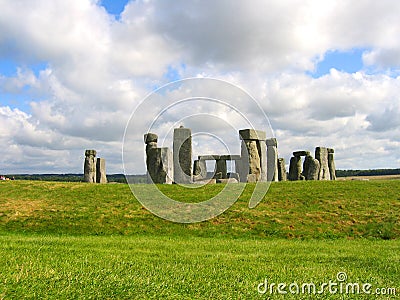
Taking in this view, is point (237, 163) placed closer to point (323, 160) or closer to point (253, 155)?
point (253, 155)

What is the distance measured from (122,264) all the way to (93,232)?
320 inches

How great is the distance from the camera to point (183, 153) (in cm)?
2988

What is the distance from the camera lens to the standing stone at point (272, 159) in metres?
33.4

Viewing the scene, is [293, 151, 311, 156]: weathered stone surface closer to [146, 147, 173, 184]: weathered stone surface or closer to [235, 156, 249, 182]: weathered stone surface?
[235, 156, 249, 182]: weathered stone surface

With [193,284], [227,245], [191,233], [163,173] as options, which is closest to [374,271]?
[193,284]

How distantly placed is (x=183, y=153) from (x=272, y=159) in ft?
27.0

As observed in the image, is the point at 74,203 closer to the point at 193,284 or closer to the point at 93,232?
the point at 93,232

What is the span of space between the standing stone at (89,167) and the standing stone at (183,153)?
9018 mm

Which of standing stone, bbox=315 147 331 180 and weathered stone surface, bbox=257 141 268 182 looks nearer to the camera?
weathered stone surface, bbox=257 141 268 182

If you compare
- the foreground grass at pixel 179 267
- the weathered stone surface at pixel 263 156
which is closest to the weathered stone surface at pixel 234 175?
the weathered stone surface at pixel 263 156

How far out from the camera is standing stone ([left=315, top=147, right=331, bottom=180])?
36812 mm

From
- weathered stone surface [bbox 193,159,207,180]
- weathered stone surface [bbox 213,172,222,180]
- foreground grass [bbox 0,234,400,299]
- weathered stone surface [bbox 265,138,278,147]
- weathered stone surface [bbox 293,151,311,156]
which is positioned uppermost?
weathered stone surface [bbox 265,138,278,147]

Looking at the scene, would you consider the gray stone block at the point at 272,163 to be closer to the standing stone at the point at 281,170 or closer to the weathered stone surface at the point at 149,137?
the standing stone at the point at 281,170

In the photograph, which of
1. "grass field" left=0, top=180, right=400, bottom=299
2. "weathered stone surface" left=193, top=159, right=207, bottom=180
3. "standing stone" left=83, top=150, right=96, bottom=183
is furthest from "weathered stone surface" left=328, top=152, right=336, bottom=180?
"standing stone" left=83, top=150, right=96, bottom=183
